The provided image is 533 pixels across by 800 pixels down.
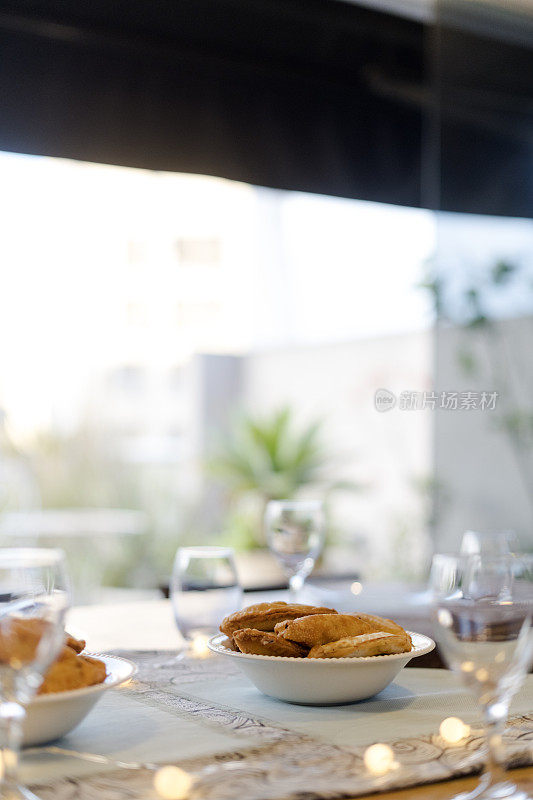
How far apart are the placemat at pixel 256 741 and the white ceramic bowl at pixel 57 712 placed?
0.05 ft

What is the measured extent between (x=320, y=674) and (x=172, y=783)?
0.22m

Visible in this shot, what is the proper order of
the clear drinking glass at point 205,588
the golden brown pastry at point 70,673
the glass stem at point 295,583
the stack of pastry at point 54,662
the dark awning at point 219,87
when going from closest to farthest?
the stack of pastry at point 54,662, the golden brown pastry at point 70,673, the clear drinking glass at point 205,588, the glass stem at point 295,583, the dark awning at point 219,87

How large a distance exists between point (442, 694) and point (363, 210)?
572 cm

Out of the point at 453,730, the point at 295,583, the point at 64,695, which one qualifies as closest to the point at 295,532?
the point at 295,583

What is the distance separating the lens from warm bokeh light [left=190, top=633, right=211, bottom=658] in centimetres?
112

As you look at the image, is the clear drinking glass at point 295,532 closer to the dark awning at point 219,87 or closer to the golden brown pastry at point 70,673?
the golden brown pastry at point 70,673

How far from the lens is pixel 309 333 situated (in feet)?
25.0

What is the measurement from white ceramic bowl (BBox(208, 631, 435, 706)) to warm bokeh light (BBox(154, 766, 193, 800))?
167 millimetres

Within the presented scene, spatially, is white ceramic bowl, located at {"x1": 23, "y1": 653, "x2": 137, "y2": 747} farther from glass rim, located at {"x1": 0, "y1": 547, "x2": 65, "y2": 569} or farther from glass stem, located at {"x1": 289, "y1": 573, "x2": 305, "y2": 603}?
glass stem, located at {"x1": 289, "y1": 573, "x2": 305, "y2": 603}

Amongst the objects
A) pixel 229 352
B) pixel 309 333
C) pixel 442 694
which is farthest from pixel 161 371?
pixel 442 694

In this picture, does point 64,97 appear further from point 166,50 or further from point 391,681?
point 391,681

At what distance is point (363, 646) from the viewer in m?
0.86

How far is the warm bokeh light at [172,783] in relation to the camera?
67cm

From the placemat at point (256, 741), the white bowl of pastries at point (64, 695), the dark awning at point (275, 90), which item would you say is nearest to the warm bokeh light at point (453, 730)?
the placemat at point (256, 741)
